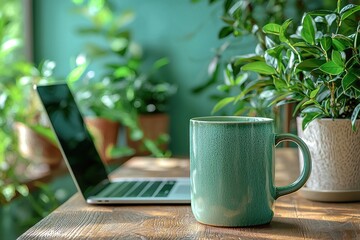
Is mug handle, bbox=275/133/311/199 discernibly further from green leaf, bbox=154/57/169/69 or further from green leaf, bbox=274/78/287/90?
green leaf, bbox=154/57/169/69

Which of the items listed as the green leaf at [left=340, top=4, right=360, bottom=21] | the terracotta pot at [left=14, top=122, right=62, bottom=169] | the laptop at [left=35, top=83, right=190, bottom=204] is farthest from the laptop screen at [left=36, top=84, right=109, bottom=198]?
the terracotta pot at [left=14, top=122, right=62, bottom=169]

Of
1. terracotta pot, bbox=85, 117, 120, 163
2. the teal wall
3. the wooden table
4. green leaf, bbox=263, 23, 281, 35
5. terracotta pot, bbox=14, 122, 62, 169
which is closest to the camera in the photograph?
the wooden table

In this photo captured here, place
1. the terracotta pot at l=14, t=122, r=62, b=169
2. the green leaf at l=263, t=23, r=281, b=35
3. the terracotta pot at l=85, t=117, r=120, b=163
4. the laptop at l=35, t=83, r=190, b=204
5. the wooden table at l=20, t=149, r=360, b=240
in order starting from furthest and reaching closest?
the terracotta pot at l=85, t=117, r=120, b=163
the terracotta pot at l=14, t=122, r=62, b=169
the laptop at l=35, t=83, r=190, b=204
the green leaf at l=263, t=23, r=281, b=35
the wooden table at l=20, t=149, r=360, b=240

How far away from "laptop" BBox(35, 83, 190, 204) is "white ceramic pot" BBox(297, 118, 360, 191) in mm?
224

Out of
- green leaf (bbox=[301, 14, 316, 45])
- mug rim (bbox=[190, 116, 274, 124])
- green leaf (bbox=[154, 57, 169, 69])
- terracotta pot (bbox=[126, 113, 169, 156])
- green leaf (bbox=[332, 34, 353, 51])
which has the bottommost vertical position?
terracotta pot (bbox=[126, 113, 169, 156])

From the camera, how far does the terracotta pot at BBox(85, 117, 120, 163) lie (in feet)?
8.54

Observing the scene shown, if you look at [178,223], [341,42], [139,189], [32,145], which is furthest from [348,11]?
[32,145]

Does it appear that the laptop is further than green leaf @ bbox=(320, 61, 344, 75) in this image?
Yes

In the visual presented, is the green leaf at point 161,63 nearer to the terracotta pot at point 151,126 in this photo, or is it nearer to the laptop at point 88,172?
the terracotta pot at point 151,126

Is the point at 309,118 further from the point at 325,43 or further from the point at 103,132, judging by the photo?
the point at 103,132

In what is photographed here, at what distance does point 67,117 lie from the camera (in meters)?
1.28

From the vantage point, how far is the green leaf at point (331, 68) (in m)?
0.96

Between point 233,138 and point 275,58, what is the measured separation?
203 mm

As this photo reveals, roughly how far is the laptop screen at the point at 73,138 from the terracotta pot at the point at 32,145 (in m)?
1.11
